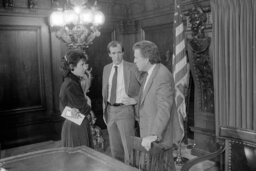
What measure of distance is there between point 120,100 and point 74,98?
0.67 meters

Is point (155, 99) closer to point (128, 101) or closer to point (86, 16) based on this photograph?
A: point (128, 101)

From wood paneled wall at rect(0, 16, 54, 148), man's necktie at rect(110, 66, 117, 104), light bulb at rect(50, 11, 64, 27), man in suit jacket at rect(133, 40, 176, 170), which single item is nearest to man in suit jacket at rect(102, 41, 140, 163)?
man's necktie at rect(110, 66, 117, 104)

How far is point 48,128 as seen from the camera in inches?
232

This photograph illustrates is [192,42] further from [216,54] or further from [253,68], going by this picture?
[253,68]

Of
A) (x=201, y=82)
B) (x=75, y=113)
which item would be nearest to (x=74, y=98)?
(x=75, y=113)

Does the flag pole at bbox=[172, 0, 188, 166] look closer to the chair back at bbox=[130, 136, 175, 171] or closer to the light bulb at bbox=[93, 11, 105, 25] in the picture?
the light bulb at bbox=[93, 11, 105, 25]

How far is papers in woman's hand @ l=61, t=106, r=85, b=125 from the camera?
3168 mm

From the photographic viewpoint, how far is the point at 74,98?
10.4 ft

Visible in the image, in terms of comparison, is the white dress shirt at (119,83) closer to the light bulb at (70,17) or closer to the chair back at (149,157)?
the chair back at (149,157)

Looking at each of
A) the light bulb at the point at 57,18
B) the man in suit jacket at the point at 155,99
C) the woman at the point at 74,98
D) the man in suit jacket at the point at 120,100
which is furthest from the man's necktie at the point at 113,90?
the light bulb at the point at 57,18

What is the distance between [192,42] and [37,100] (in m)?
2.95

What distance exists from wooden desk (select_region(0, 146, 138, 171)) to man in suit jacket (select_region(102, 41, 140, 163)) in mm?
1075

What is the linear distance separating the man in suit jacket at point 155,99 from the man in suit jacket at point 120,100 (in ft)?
2.24

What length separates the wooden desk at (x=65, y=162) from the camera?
2.20 metres
